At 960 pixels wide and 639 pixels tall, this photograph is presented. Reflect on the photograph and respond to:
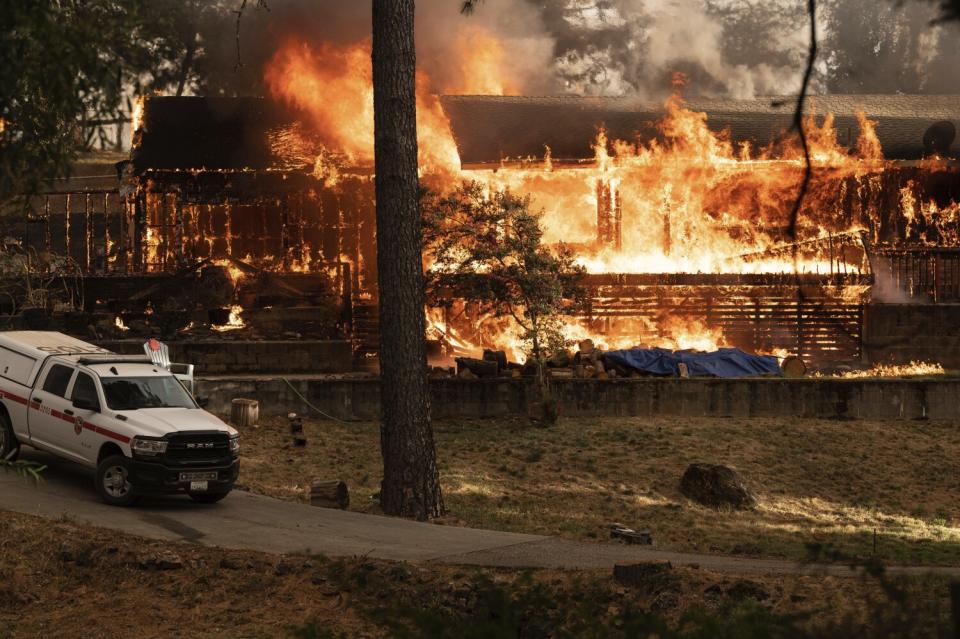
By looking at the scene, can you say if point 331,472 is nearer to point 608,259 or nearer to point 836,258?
point 608,259

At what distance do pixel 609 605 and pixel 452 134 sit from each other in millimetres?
27054

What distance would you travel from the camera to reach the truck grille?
17750 millimetres

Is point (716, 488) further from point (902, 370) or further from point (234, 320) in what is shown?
point (234, 320)

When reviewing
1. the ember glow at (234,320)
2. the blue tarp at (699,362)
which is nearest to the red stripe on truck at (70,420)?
the blue tarp at (699,362)

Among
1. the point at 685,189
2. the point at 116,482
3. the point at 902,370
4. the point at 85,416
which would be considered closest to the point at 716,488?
the point at 116,482

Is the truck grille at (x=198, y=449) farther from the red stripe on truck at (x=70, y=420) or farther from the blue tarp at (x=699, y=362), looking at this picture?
the blue tarp at (x=699, y=362)

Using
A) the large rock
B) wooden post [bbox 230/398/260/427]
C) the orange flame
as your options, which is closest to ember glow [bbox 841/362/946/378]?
the orange flame

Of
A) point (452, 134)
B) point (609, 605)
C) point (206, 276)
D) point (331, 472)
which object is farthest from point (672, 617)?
point (452, 134)

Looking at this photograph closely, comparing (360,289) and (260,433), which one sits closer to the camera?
(260,433)

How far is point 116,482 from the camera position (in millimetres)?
17641

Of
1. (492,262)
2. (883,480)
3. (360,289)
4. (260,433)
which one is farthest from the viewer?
(360,289)

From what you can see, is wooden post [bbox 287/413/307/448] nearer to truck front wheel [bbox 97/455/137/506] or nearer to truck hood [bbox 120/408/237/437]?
truck hood [bbox 120/408/237/437]

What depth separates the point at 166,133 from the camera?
130ft

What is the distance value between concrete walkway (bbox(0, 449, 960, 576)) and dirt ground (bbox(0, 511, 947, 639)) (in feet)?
2.09
